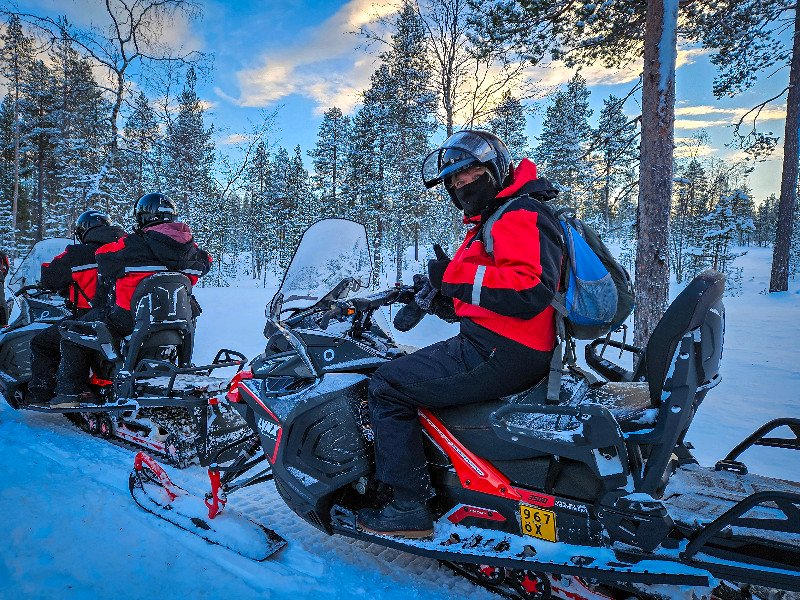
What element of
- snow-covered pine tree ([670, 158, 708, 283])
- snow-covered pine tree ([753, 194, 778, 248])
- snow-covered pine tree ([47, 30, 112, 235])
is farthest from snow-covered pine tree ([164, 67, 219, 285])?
snow-covered pine tree ([753, 194, 778, 248])

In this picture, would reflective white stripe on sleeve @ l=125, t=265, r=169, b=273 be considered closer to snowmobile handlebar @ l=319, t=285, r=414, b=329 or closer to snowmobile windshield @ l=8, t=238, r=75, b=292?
snowmobile windshield @ l=8, t=238, r=75, b=292

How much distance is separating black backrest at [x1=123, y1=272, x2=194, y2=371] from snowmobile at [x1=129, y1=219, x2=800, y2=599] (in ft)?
5.66

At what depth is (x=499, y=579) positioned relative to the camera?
94.0 inches

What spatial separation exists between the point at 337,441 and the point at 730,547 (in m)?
1.86

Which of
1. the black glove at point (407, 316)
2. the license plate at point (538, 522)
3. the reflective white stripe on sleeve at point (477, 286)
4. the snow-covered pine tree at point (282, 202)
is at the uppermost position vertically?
the snow-covered pine tree at point (282, 202)

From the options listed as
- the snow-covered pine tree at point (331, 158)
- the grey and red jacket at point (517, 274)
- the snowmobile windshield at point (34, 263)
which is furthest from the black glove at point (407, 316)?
the snow-covered pine tree at point (331, 158)

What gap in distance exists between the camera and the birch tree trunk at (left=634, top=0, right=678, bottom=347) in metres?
5.47

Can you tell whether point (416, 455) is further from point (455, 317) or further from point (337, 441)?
point (455, 317)

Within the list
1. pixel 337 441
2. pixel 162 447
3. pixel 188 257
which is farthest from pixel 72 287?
pixel 337 441

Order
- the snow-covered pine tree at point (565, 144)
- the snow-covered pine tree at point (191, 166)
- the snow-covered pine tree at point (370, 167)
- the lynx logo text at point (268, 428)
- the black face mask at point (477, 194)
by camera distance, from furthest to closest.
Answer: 1. the snow-covered pine tree at point (565, 144)
2. the snow-covered pine tree at point (370, 167)
3. the snow-covered pine tree at point (191, 166)
4. the lynx logo text at point (268, 428)
5. the black face mask at point (477, 194)

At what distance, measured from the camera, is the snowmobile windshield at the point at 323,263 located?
2.99 metres

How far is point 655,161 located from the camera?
5.65 metres

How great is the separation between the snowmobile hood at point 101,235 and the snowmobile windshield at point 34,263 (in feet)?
3.11

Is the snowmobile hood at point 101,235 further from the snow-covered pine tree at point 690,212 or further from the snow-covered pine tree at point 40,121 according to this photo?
the snow-covered pine tree at point 690,212
